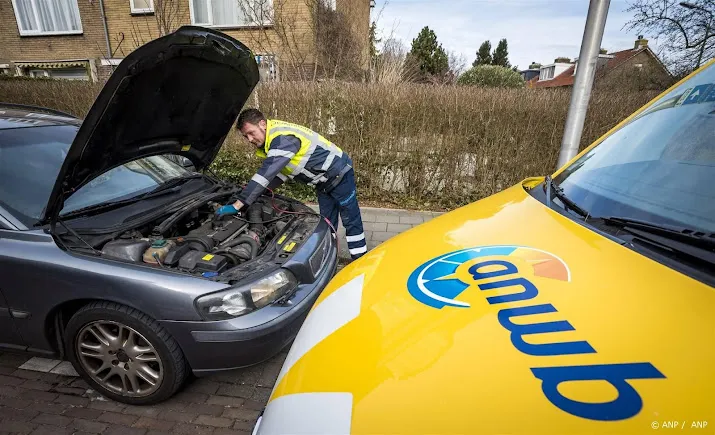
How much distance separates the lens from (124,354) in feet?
7.46

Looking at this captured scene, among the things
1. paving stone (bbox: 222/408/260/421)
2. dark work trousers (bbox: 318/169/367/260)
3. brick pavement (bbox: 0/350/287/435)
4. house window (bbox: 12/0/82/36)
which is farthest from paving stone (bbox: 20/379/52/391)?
house window (bbox: 12/0/82/36)

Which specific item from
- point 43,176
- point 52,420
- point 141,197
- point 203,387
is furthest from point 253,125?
point 52,420

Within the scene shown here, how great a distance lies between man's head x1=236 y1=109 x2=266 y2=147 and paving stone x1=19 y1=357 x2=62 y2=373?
2357 millimetres

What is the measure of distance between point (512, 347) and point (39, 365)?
3.31 meters

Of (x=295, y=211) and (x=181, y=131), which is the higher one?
(x=181, y=131)

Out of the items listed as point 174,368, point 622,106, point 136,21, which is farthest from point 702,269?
point 136,21

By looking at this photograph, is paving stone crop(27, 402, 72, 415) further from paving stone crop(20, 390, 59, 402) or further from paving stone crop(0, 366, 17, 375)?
paving stone crop(0, 366, 17, 375)

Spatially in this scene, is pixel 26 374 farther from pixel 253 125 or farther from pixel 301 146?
pixel 301 146

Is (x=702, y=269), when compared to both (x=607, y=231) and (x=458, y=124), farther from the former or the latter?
(x=458, y=124)

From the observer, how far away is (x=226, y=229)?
9.48ft

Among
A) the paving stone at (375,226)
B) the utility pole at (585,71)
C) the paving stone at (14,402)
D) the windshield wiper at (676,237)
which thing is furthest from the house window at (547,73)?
the paving stone at (14,402)

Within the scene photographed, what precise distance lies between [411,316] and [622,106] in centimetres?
600

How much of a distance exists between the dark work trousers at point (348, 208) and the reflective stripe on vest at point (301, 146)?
0.26 meters

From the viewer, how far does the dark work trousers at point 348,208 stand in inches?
154
